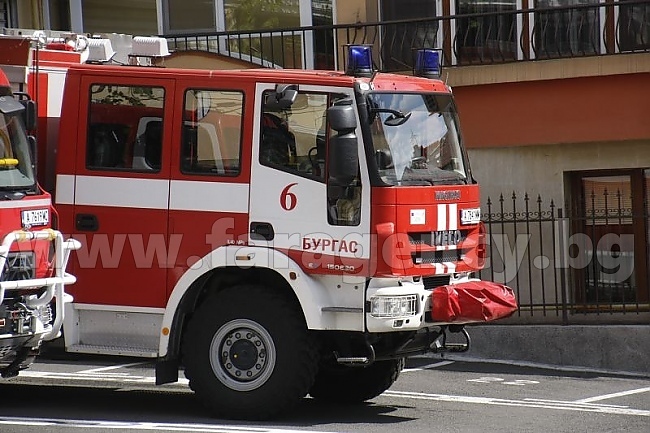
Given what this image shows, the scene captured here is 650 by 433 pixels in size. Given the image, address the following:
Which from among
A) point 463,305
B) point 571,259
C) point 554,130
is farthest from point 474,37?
point 463,305

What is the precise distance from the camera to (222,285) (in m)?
9.91

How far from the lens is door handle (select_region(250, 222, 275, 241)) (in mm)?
9617

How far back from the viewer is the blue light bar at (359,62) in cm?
966

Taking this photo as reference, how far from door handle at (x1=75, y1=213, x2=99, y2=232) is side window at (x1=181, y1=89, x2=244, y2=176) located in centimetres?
83

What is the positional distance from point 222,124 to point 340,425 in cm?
247

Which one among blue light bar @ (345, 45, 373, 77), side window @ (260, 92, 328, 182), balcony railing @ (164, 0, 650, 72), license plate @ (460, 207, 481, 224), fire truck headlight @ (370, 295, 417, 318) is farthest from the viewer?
balcony railing @ (164, 0, 650, 72)

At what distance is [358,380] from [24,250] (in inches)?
124

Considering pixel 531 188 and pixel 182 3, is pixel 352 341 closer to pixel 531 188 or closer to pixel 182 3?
pixel 531 188

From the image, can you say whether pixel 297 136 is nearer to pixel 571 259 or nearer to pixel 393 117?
A: pixel 393 117

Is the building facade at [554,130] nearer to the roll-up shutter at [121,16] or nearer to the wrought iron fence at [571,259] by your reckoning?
the wrought iron fence at [571,259]

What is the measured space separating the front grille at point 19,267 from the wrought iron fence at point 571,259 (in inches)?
265

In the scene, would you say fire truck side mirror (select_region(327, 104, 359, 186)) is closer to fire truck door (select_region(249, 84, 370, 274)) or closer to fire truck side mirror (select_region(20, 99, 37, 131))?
fire truck door (select_region(249, 84, 370, 274))

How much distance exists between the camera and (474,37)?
51.5 ft

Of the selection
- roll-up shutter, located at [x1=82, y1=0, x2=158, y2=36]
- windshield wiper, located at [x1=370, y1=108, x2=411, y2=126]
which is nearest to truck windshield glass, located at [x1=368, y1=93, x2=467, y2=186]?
windshield wiper, located at [x1=370, y1=108, x2=411, y2=126]
